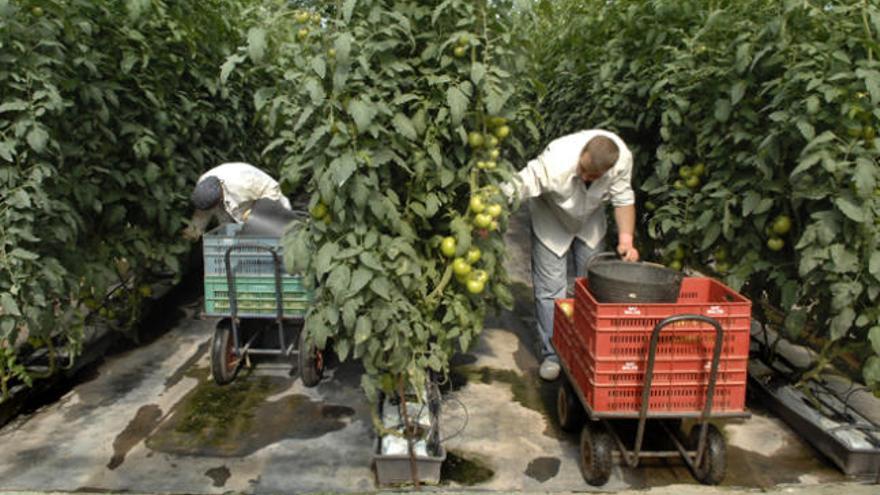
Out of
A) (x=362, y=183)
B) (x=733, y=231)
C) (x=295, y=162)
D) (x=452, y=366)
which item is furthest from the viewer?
(x=452, y=366)

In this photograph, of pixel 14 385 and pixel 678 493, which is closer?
pixel 678 493

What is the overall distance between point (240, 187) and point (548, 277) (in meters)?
2.10

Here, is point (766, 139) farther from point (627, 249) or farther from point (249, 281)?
point (249, 281)

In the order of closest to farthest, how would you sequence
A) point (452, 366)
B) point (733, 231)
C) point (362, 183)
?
A: point (362, 183) < point (733, 231) < point (452, 366)

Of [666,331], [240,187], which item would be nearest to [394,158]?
[666,331]

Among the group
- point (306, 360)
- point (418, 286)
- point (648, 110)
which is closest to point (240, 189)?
point (306, 360)

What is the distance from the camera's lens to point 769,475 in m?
2.97

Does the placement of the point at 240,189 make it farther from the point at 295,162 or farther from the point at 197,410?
the point at 295,162

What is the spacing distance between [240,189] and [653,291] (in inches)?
108

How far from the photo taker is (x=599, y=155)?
3.42 metres

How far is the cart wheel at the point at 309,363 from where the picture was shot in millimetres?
3716

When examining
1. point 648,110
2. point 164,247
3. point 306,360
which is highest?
point 648,110

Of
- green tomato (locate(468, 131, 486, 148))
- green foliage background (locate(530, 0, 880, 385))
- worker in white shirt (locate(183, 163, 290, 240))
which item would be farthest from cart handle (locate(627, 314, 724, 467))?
worker in white shirt (locate(183, 163, 290, 240))

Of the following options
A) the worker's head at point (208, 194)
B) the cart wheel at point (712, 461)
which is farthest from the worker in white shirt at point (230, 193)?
the cart wheel at point (712, 461)
